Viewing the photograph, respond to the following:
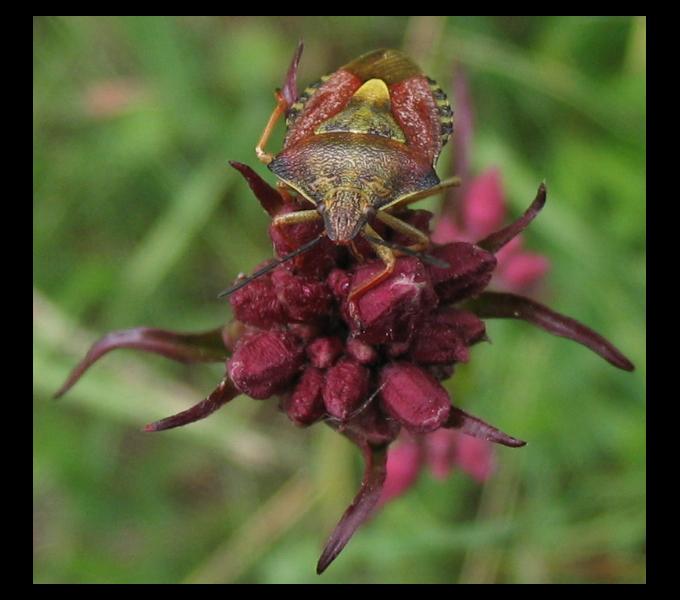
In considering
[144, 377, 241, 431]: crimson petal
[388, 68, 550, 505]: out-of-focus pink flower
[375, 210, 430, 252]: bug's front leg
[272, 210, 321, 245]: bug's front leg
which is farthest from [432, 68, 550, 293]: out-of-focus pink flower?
[144, 377, 241, 431]: crimson petal

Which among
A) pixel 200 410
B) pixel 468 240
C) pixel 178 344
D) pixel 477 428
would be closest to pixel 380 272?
pixel 477 428

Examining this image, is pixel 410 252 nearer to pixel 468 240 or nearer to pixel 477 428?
pixel 477 428

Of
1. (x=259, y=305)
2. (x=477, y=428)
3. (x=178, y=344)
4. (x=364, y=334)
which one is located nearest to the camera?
(x=477, y=428)

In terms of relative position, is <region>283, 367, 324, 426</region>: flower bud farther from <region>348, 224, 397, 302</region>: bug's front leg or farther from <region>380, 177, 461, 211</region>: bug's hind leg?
<region>380, 177, 461, 211</region>: bug's hind leg

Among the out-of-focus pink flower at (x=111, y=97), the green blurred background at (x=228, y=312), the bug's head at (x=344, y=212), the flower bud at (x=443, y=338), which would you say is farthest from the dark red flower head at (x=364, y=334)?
the out-of-focus pink flower at (x=111, y=97)

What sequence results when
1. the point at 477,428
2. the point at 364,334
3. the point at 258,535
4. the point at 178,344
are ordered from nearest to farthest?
1. the point at 477,428
2. the point at 364,334
3. the point at 178,344
4. the point at 258,535

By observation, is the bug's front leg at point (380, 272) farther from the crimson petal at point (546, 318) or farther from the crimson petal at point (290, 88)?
the crimson petal at point (290, 88)
